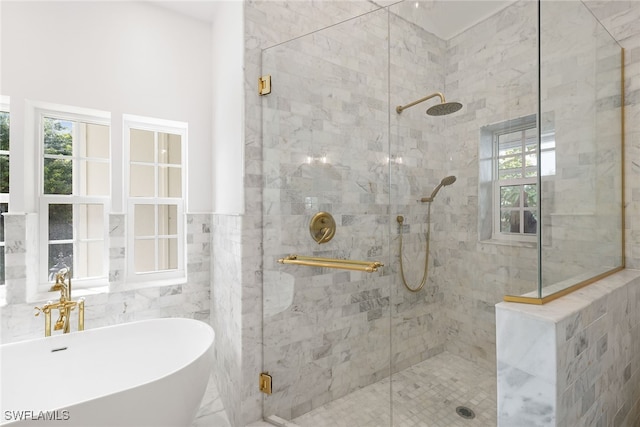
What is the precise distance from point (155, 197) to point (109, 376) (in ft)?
4.43

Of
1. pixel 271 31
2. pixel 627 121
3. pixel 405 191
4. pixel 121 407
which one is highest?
pixel 271 31

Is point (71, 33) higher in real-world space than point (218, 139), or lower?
higher

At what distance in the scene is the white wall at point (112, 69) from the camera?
6.44ft

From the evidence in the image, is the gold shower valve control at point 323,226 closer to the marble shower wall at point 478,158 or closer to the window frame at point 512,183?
the marble shower wall at point 478,158

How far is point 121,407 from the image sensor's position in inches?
51.5

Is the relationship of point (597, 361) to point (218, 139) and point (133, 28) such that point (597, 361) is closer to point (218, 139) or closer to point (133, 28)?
point (218, 139)

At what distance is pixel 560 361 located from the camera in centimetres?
97

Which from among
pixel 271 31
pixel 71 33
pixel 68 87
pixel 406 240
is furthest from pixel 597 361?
pixel 71 33

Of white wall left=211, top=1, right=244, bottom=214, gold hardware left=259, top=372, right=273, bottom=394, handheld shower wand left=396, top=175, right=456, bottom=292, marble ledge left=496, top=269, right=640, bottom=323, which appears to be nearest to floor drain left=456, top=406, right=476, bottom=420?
handheld shower wand left=396, top=175, right=456, bottom=292

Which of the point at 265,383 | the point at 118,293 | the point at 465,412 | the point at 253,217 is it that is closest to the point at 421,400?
the point at 465,412

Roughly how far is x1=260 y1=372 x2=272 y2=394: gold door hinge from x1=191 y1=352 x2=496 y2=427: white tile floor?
0.60ft

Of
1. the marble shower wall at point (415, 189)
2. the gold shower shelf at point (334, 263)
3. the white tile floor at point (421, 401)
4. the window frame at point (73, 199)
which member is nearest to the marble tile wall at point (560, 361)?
the white tile floor at point (421, 401)

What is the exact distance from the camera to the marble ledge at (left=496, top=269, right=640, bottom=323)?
3.30 feet

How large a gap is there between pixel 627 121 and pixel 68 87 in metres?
3.64
